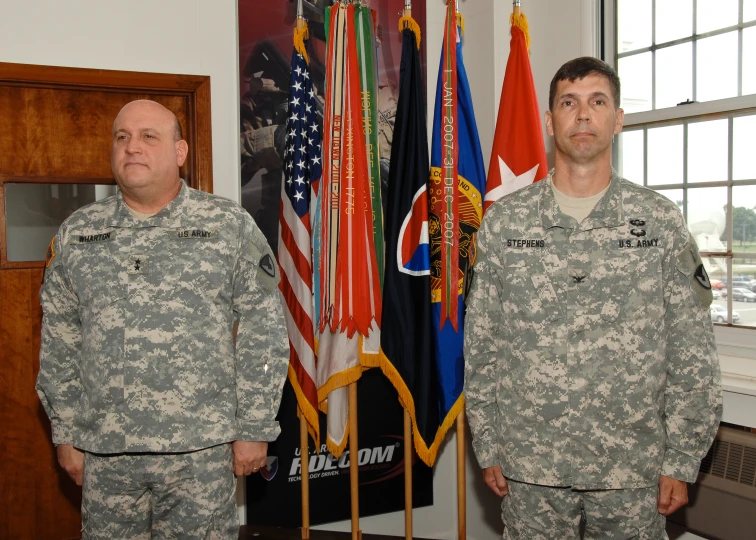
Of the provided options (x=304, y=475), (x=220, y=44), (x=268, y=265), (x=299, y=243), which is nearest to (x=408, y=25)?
(x=220, y=44)

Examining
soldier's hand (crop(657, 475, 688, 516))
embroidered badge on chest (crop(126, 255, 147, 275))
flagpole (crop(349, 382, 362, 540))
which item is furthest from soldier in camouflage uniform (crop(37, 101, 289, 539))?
soldier's hand (crop(657, 475, 688, 516))

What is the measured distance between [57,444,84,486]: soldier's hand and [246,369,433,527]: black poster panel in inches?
39.9

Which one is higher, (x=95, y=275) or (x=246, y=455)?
(x=95, y=275)

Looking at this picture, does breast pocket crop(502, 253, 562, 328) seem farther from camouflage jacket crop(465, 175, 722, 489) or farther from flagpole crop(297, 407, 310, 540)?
flagpole crop(297, 407, 310, 540)

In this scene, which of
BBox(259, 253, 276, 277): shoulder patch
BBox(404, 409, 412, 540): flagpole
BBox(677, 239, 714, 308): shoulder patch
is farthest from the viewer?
BBox(404, 409, 412, 540): flagpole

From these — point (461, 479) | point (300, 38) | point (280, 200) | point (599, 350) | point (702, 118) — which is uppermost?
point (300, 38)

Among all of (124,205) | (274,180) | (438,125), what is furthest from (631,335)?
(274,180)

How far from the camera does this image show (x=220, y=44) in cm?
262

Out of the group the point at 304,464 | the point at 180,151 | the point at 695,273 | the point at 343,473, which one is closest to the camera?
the point at 695,273

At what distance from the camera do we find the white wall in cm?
238

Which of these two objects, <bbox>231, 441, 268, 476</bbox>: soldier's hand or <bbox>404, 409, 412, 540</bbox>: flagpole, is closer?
<bbox>231, 441, 268, 476</bbox>: soldier's hand

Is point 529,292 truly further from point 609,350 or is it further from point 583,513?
point 583,513

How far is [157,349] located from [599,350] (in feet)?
3.60

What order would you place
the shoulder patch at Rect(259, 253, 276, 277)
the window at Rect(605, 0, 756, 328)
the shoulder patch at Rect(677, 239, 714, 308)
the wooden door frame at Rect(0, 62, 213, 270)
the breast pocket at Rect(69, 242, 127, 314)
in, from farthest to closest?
1. the wooden door frame at Rect(0, 62, 213, 270)
2. the window at Rect(605, 0, 756, 328)
3. the shoulder patch at Rect(259, 253, 276, 277)
4. the breast pocket at Rect(69, 242, 127, 314)
5. the shoulder patch at Rect(677, 239, 714, 308)
